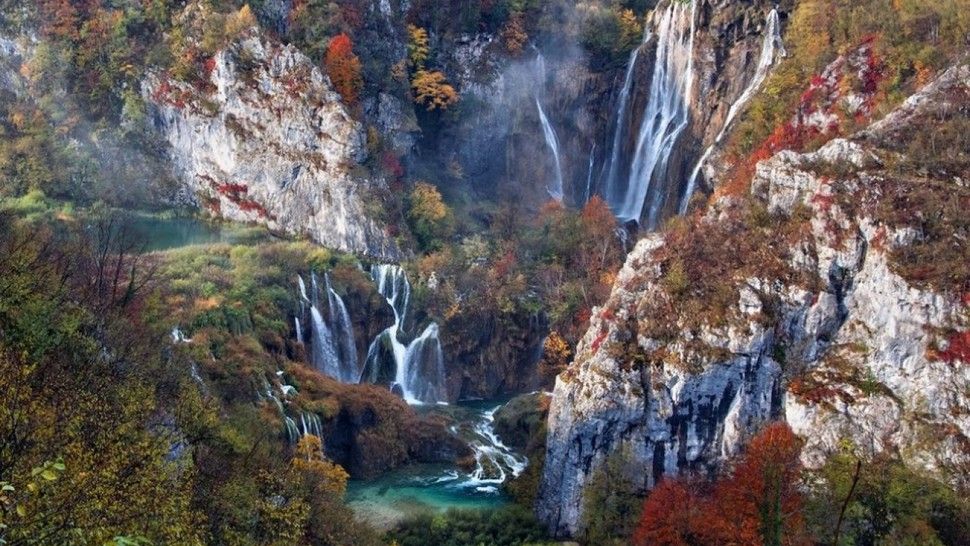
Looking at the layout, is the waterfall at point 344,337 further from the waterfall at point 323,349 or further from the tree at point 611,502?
the tree at point 611,502

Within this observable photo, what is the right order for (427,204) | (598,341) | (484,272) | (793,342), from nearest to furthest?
(793,342) < (598,341) < (484,272) < (427,204)

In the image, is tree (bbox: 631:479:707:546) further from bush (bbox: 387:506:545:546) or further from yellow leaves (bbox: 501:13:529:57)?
yellow leaves (bbox: 501:13:529:57)

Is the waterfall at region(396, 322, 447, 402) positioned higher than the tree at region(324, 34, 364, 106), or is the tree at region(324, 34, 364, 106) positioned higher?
the tree at region(324, 34, 364, 106)

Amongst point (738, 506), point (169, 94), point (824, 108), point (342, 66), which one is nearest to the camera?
point (738, 506)

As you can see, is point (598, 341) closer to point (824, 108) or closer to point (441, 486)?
point (441, 486)

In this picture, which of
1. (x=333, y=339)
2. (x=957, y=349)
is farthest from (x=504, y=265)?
(x=957, y=349)

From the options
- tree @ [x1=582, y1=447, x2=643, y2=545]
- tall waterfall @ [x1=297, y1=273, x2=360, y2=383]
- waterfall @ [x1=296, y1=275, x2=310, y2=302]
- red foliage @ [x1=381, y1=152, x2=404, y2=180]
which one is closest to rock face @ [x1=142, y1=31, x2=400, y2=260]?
red foliage @ [x1=381, y1=152, x2=404, y2=180]
